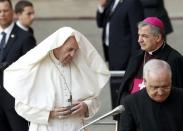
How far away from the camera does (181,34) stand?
17578 mm

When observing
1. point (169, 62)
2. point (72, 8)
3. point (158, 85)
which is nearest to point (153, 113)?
point (158, 85)

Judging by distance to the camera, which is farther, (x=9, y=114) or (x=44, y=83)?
(x=9, y=114)

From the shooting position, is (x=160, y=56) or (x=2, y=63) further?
(x=2, y=63)

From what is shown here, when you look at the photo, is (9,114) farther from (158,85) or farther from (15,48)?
(158,85)

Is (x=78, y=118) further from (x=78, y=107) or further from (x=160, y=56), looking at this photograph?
(x=160, y=56)

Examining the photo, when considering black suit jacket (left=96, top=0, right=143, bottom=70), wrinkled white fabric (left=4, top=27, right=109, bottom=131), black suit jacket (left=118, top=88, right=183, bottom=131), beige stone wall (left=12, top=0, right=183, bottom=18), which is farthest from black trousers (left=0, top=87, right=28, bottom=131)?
beige stone wall (left=12, top=0, right=183, bottom=18)

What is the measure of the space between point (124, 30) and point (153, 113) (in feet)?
13.9

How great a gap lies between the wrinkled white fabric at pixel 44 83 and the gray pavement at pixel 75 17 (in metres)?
9.13

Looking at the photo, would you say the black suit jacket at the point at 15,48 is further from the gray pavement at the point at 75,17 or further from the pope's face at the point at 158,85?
the gray pavement at the point at 75,17

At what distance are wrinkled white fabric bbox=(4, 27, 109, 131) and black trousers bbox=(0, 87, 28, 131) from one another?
1.24 meters

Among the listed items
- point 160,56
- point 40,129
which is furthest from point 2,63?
point 160,56

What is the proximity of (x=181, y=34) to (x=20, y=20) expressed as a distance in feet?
23.6

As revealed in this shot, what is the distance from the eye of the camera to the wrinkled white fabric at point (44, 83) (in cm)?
717

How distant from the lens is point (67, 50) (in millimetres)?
7074
